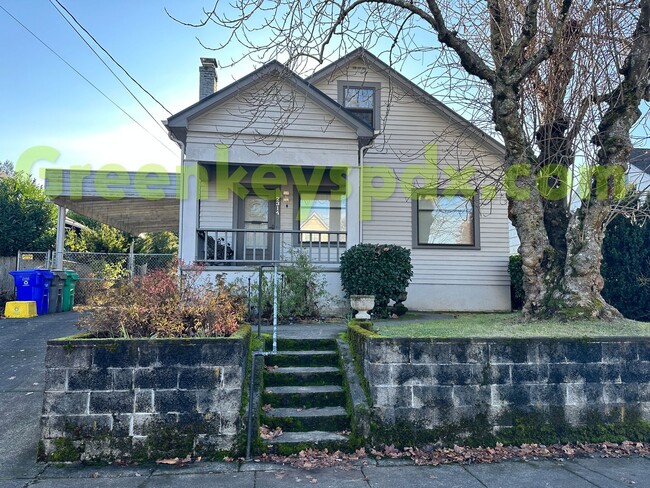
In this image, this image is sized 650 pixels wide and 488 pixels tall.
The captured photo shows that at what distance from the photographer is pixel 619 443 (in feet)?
13.5

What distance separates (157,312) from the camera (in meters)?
4.30

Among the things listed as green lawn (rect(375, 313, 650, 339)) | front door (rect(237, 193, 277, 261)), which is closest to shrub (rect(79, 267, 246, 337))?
green lawn (rect(375, 313, 650, 339))

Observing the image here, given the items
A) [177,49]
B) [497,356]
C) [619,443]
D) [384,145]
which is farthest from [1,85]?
[619,443]

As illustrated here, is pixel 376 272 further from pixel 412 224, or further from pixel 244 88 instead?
pixel 244 88

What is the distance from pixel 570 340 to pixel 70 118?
15253mm

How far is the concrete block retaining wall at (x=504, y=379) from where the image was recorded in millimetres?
4051

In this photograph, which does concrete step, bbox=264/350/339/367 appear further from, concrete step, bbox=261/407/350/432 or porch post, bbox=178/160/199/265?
porch post, bbox=178/160/199/265

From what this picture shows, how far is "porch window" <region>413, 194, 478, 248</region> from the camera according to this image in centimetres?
1059

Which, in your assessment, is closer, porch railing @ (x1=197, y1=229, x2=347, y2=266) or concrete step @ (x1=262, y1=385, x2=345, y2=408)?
A: concrete step @ (x1=262, y1=385, x2=345, y2=408)

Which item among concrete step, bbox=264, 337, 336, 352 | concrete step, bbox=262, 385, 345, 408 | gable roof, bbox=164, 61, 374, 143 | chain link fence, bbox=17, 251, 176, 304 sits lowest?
concrete step, bbox=262, 385, 345, 408

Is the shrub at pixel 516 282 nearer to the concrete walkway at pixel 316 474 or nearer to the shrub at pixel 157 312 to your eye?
the concrete walkway at pixel 316 474

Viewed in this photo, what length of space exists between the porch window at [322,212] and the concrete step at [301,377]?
5.90 metres

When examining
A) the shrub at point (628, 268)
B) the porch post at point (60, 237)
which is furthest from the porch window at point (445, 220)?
the porch post at point (60, 237)

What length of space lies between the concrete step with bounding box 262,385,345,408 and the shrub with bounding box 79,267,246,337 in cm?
80
